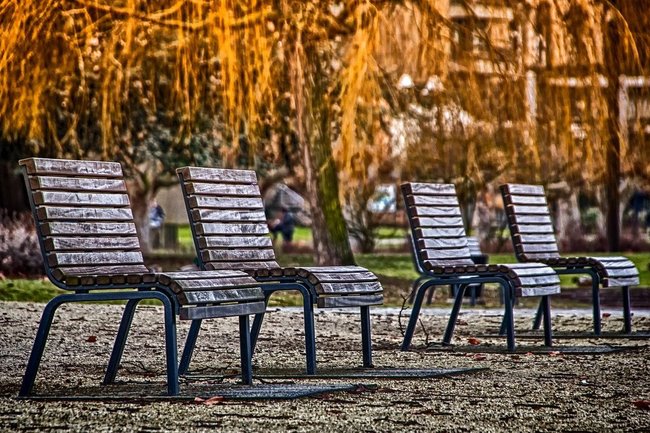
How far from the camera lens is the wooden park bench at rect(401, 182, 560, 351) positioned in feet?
32.1

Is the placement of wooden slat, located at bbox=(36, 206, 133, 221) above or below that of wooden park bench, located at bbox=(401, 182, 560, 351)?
above

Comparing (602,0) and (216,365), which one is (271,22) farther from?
(216,365)

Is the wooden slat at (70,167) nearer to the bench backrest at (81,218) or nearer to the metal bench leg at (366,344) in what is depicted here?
the bench backrest at (81,218)

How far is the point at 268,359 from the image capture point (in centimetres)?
953

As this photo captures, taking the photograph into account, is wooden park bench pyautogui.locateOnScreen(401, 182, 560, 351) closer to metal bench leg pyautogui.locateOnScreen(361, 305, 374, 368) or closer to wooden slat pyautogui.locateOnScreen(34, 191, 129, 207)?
metal bench leg pyautogui.locateOnScreen(361, 305, 374, 368)

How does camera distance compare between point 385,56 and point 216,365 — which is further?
point 385,56

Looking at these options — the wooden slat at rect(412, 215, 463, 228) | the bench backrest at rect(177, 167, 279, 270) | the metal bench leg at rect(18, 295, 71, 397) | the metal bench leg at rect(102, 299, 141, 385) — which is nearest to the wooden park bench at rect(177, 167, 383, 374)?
the bench backrest at rect(177, 167, 279, 270)

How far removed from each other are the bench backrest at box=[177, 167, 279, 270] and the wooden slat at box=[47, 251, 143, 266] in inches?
22.8

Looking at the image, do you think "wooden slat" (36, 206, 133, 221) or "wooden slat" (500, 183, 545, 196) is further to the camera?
"wooden slat" (500, 183, 545, 196)

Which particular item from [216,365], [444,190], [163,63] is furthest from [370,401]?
[163,63]

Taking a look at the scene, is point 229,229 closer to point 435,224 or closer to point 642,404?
point 435,224

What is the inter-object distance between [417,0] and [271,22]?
1.98 m

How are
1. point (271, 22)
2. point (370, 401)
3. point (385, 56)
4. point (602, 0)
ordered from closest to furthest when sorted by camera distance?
point (370, 401) → point (602, 0) → point (271, 22) → point (385, 56)

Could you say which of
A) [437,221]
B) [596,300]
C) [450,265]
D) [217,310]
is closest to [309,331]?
[217,310]
